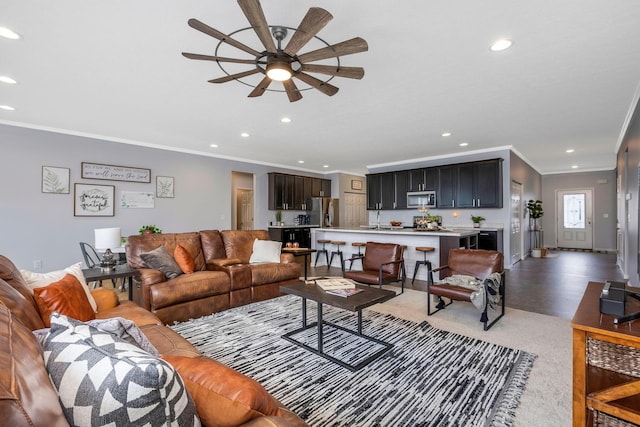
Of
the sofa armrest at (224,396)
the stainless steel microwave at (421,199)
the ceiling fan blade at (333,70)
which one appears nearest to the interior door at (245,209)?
the stainless steel microwave at (421,199)

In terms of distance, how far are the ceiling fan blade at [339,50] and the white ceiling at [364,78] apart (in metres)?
0.33

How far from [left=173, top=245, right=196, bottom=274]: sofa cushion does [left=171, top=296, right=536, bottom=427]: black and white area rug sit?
2.15 feet

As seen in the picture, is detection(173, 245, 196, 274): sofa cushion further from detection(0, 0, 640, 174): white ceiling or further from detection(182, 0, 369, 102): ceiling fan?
detection(182, 0, 369, 102): ceiling fan

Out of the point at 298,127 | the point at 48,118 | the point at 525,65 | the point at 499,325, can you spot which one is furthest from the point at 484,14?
the point at 48,118

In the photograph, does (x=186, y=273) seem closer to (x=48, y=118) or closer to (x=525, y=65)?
(x=48, y=118)

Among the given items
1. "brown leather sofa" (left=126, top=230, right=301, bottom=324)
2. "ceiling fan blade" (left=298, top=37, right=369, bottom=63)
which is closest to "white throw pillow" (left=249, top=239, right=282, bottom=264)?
"brown leather sofa" (left=126, top=230, right=301, bottom=324)

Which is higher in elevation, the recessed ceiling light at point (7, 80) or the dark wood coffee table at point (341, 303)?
the recessed ceiling light at point (7, 80)

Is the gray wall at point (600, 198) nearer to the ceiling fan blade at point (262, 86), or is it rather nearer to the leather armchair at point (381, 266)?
the leather armchair at point (381, 266)

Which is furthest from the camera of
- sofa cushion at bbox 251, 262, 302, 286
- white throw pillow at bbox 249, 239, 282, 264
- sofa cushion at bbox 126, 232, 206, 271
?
white throw pillow at bbox 249, 239, 282, 264

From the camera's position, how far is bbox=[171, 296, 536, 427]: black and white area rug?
1816 millimetres

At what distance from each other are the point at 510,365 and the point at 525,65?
271 cm

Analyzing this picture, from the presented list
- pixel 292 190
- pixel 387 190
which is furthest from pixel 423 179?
pixel 292 190

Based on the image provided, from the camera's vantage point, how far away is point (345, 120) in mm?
4660

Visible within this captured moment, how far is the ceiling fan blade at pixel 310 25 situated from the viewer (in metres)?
1.73
